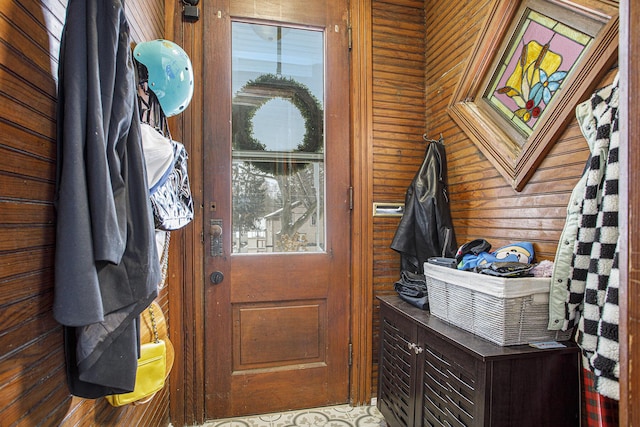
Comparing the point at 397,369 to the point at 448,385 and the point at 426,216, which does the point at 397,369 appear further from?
the point at 426,216

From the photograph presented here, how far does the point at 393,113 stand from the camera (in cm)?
228

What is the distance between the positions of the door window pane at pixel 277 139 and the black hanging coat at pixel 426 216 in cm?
52

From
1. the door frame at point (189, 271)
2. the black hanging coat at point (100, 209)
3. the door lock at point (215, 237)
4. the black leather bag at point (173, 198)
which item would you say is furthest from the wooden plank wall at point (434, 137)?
the black hanging coat at point (100, 209)

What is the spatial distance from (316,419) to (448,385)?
39.5 inches

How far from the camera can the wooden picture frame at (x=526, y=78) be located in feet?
4.19

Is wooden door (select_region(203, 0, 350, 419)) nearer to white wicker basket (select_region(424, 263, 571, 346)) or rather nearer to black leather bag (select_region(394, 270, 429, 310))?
black leather bag (select_region(394, 270, 429, 310))

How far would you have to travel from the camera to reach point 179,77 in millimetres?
1359

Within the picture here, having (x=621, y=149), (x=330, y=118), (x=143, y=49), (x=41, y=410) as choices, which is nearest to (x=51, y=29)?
(x=143, y=49)

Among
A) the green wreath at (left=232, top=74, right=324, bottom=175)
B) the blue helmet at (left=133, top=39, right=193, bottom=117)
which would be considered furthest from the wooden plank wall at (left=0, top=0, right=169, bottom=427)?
the green wreath at (left=232, top=74, right=324, bottom=175)

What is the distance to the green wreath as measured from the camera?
2.11 metres

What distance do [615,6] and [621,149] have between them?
1.01m

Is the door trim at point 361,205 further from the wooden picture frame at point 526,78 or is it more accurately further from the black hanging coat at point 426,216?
the wooden picture frame at point 526,78

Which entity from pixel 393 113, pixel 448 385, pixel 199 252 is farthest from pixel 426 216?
pixel 199 252

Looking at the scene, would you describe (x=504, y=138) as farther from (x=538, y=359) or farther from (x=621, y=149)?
(x=621, y=149)
